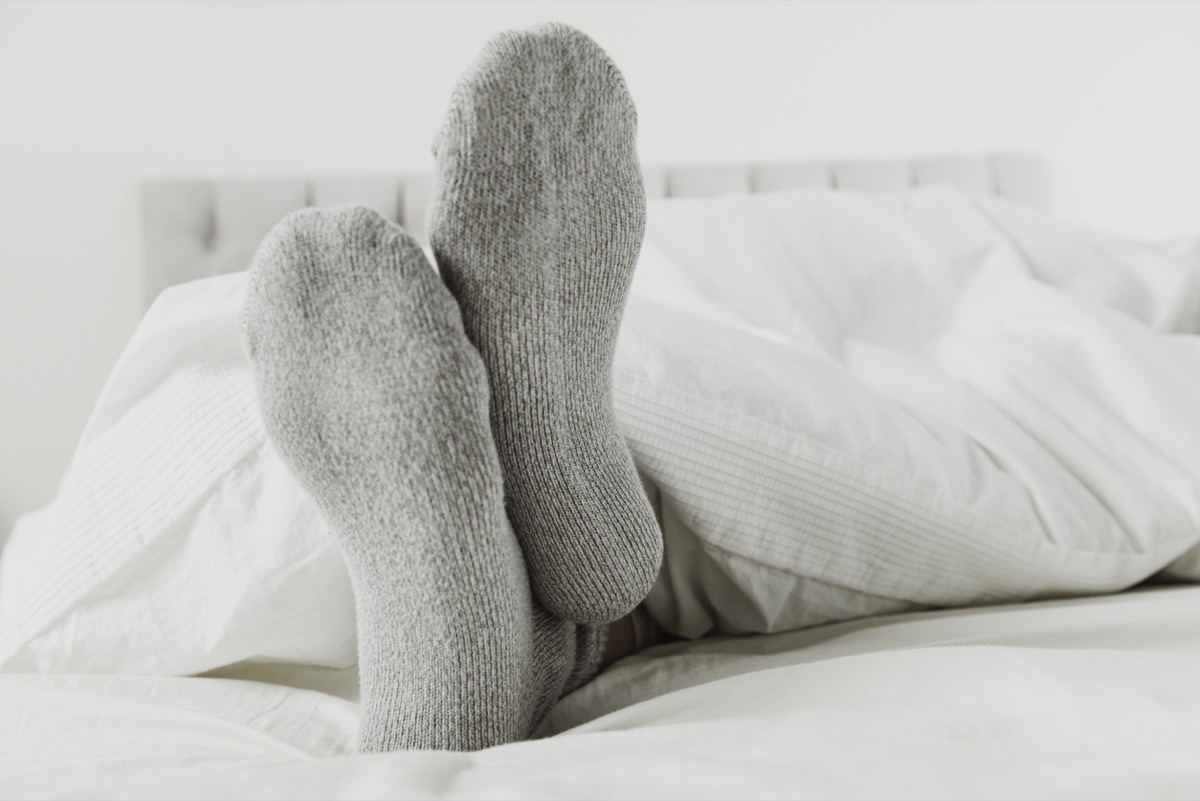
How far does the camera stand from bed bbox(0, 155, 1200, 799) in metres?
0.37

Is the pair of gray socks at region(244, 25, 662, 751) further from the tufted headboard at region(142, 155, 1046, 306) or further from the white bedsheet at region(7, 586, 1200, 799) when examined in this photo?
the tufted headboard at region(142, 155, 1046, 306)

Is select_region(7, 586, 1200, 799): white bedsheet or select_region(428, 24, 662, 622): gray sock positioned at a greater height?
select_region(428, 24, 662, 622): gray sock

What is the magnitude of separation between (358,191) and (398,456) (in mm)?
1388

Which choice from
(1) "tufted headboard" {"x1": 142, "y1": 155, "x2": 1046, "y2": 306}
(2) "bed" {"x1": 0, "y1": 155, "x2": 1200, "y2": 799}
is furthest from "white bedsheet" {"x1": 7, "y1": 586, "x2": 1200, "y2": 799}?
(1) "tufted headboard" {"x1": 142, "y1": 155, "x2": 1046, "y2": 306}

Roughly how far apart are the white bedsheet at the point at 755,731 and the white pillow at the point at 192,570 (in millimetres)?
23

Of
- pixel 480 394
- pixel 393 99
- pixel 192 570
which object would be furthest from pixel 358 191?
pixel 480 394

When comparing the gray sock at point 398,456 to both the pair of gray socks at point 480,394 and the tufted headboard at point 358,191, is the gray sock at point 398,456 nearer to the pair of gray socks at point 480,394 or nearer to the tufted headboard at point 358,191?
the pair of gray socks at point 480,394

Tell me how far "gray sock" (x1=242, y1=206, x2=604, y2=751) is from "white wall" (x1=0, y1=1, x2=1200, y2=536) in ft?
4.81

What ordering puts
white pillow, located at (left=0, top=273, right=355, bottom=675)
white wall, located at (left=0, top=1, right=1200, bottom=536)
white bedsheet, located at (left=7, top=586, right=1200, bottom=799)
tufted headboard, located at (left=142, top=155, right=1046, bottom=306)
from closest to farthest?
white bedsheet, located at (left=7, top=586, right=1200, bottom=799) → white pillow, located at (left=0, top=273, right=355, bottom=675) → tufted headboard, located at (left=142, top=155, right=1046, bottom=306) → white wall, located at (left=0, top=1, right=1200, bottom=536)

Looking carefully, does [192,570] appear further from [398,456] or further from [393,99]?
[393,99]

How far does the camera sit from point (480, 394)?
46 cm

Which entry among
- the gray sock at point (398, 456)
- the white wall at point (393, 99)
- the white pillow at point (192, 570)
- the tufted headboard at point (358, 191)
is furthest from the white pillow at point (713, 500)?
the white wall at point (393, 99)

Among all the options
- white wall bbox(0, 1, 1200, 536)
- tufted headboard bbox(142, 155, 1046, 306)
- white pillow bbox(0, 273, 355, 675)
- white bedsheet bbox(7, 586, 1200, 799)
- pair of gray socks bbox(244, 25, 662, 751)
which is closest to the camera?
white bedsheet bbox(7, 586, 1200, 799)

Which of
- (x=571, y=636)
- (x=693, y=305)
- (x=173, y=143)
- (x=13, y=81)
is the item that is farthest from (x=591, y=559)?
(x=13, y=81)
